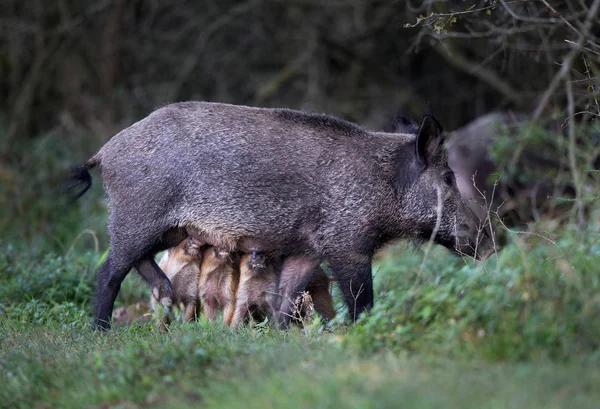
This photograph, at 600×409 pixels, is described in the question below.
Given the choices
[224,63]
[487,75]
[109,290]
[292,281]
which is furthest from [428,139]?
[224,63]

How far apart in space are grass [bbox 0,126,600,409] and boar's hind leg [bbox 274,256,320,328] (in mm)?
733

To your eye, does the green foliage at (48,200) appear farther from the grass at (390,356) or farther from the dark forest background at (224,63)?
the grass at (390,356)

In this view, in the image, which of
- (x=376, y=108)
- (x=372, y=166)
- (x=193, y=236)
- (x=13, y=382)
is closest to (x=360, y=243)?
(x=372, y=166)

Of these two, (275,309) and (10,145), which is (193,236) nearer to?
(275,309)

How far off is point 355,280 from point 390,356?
2296mm

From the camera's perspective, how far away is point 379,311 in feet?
16.1

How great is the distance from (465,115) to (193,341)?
11546 millimetres

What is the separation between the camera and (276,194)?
22.0 ft

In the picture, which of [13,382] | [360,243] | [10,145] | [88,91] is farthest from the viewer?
[88,91]

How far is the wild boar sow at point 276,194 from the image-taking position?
670cm

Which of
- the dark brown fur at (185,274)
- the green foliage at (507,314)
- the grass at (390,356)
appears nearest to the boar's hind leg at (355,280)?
the grass at (390,356)

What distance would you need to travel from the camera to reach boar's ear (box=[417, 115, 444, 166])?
265 inches

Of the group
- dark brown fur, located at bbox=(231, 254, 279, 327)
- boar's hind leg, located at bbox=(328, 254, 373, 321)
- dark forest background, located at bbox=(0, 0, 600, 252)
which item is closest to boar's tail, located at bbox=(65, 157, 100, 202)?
dark brown fur, located at bbox=(231, 254, 279, 327)

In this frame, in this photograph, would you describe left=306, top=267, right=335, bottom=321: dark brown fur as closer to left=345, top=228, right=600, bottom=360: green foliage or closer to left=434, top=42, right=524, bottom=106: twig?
left=345, top=228, right=600, bottom=360: green foliage
